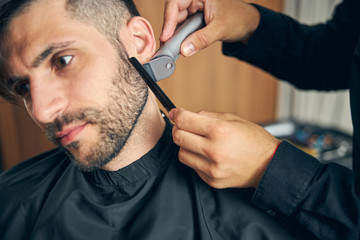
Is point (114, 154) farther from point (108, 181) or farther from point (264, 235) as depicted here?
point (264, 235)

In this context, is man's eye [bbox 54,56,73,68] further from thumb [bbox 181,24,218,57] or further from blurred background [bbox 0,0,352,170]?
blurred background [bbox 0,0,352,170]

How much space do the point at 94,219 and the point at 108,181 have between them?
0.47 feet

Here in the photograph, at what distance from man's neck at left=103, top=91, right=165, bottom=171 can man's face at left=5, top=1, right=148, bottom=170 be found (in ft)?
0.31

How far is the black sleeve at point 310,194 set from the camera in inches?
25.5

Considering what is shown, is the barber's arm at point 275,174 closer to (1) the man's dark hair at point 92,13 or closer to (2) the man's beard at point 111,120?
(2) the man's beard at point 111,120

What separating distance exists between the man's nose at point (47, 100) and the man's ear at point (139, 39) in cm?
28

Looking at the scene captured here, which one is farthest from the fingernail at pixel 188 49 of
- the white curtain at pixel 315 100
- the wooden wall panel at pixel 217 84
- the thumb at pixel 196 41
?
the white curtain at pixel 315 100

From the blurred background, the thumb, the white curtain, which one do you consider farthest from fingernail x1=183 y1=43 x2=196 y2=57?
the white curtain

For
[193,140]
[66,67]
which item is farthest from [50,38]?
[193,140]

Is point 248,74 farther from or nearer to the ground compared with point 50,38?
nearer to the ground

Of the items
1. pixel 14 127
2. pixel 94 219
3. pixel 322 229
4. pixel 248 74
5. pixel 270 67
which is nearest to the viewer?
pixel 322 229

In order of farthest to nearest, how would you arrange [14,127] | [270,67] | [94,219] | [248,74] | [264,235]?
[248,74] → [14,127] → [270,67] → [94,219] → [264,235]

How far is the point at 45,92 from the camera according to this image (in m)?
0.78

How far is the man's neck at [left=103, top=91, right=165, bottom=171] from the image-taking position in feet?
3.07
